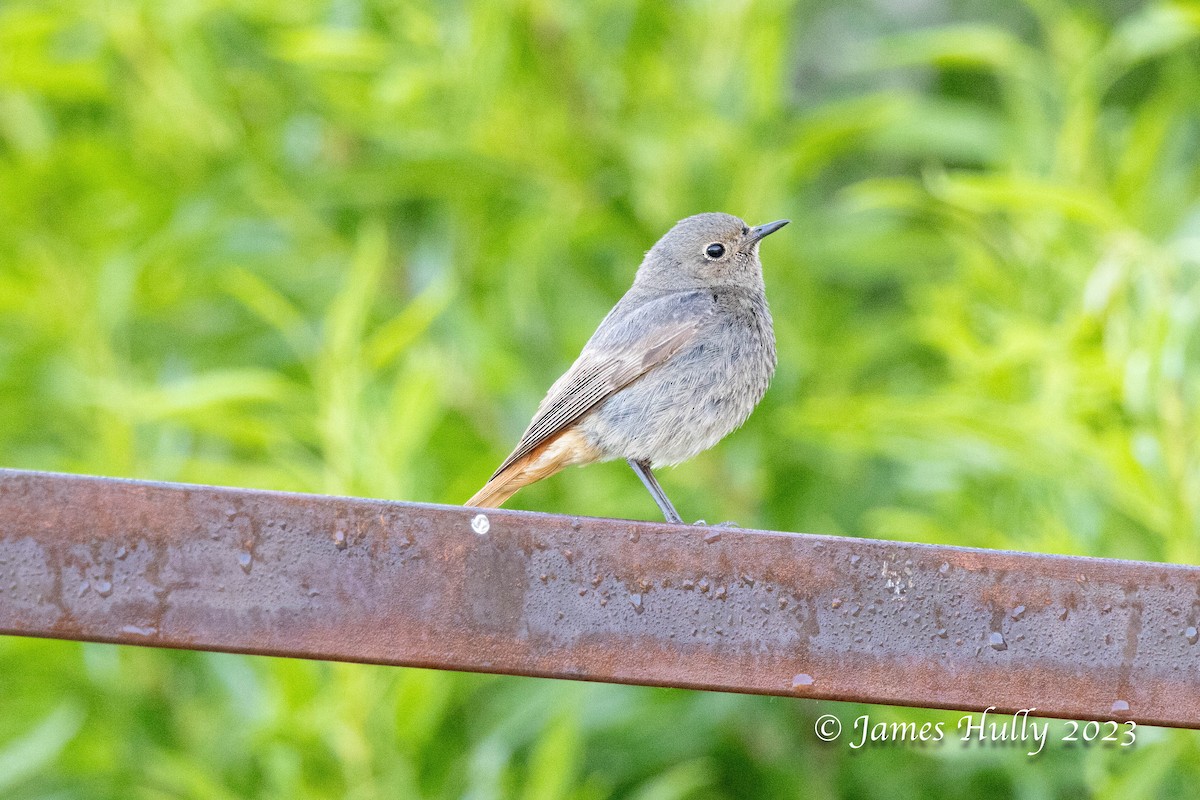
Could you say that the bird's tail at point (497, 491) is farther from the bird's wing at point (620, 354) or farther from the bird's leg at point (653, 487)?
the bird's leg at point (653, 487)

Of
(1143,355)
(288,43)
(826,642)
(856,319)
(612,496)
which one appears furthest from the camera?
(856,319)

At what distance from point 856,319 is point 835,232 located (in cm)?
30

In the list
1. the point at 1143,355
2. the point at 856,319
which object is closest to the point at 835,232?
the point at 856,319

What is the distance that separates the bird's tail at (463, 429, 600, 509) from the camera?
11.1 feet

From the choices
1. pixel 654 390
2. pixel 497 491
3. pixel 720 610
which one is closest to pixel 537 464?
pixel 497 491

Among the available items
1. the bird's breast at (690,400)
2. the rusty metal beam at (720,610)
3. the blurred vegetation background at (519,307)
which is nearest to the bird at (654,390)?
the bird's breast at (690,400)

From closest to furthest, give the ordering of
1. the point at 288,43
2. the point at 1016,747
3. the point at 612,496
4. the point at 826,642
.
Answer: the point at 826,642
the point at 1016,747
the point at 612,496
the point at 288,43

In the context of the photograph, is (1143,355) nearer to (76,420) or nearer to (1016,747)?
(1016,747)

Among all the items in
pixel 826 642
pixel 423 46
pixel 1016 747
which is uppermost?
pixel 423 46

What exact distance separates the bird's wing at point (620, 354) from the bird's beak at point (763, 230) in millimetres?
250

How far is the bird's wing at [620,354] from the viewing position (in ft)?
11.5

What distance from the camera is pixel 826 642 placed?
2100mm

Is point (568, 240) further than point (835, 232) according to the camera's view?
No

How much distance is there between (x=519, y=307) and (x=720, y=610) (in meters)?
2.13
